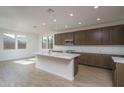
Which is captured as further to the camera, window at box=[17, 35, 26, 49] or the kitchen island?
window at box=[17, 35, 26, 49]

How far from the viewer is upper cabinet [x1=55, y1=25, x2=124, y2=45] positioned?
171 inches

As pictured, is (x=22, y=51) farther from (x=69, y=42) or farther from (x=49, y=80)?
(x=49, y=80)

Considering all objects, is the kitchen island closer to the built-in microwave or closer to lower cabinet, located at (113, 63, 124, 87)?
lower cabinet, located at (113, 63, 124, 87)

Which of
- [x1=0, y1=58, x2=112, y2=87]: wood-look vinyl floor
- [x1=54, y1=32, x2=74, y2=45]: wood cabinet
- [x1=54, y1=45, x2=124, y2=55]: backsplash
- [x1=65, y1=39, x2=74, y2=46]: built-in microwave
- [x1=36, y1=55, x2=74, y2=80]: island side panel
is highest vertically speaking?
[x1=54, y1=32, x2=74, y2=45]: wood cabinet

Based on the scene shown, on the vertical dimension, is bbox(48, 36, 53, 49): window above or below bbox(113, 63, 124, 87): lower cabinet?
above

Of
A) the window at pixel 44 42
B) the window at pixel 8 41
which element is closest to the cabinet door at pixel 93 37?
the window at pixel 44 42

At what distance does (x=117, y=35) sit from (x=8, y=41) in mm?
7915

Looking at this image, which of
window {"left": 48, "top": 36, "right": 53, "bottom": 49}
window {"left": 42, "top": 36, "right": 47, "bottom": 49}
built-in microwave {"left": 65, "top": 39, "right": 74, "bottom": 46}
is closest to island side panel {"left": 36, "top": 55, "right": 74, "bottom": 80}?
built-in microwave {"left": 65, "top": 39, "right": 74, "bottom": 46}

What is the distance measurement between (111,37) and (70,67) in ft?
9.90

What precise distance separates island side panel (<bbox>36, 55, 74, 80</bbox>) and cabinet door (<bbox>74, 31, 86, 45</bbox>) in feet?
8.99

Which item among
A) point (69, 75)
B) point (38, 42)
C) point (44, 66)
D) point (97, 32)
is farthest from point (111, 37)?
point (38, 42)

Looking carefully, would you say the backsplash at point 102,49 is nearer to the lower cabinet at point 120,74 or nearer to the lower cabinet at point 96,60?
the lower cabinet at point 96,60

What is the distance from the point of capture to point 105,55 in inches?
182

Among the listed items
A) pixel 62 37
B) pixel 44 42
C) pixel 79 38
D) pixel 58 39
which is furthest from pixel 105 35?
pixel 44 42
